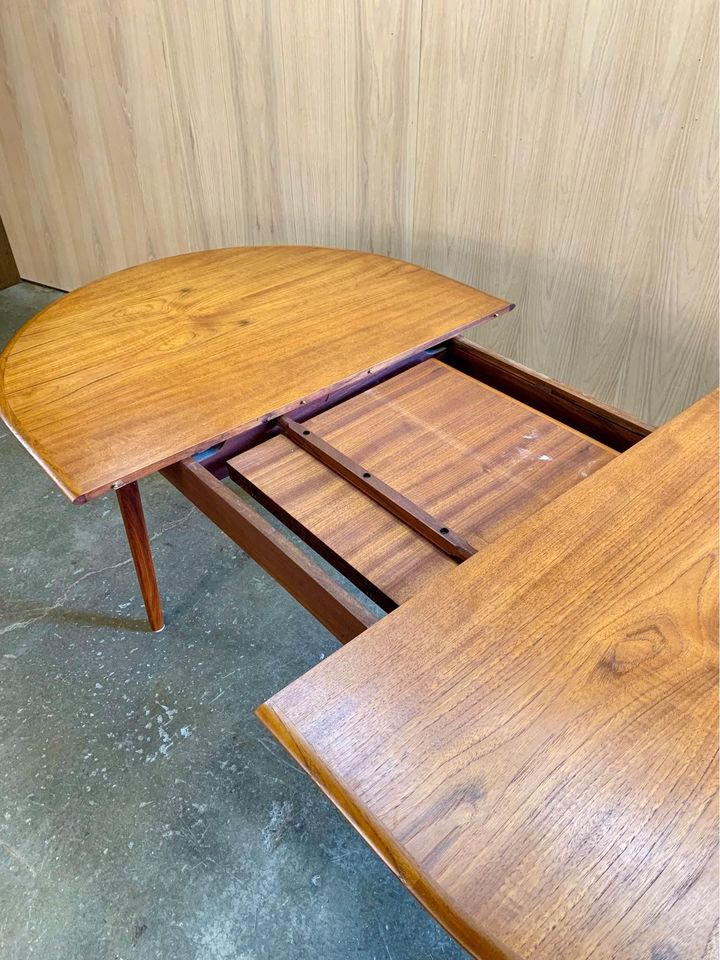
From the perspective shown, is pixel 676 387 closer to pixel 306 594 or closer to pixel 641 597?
pixel 641 597

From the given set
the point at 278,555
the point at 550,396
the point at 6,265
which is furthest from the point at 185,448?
the point at 6,265

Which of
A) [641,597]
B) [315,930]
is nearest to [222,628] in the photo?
[315,930]

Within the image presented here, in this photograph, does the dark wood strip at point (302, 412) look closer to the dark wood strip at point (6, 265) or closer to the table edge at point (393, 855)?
the table edge at point (393, 855)

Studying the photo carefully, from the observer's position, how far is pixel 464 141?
1.45 meters

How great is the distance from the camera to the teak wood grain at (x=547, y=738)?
19.3 inches

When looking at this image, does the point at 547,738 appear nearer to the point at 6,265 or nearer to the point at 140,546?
the point at 140,546

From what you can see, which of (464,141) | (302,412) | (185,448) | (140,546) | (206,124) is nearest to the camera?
(185,448)

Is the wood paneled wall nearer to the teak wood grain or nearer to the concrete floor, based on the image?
the teak wood grain

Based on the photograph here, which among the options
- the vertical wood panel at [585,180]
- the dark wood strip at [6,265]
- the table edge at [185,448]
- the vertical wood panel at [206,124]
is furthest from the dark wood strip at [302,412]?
the dark wood strip at [6,265]

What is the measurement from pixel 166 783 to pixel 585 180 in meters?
1.34

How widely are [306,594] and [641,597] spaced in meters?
0.38

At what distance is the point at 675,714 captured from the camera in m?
0.60

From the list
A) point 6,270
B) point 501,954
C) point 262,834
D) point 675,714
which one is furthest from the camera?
point 6,270

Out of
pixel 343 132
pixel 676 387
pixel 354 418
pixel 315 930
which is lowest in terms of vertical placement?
pixel 315 930
